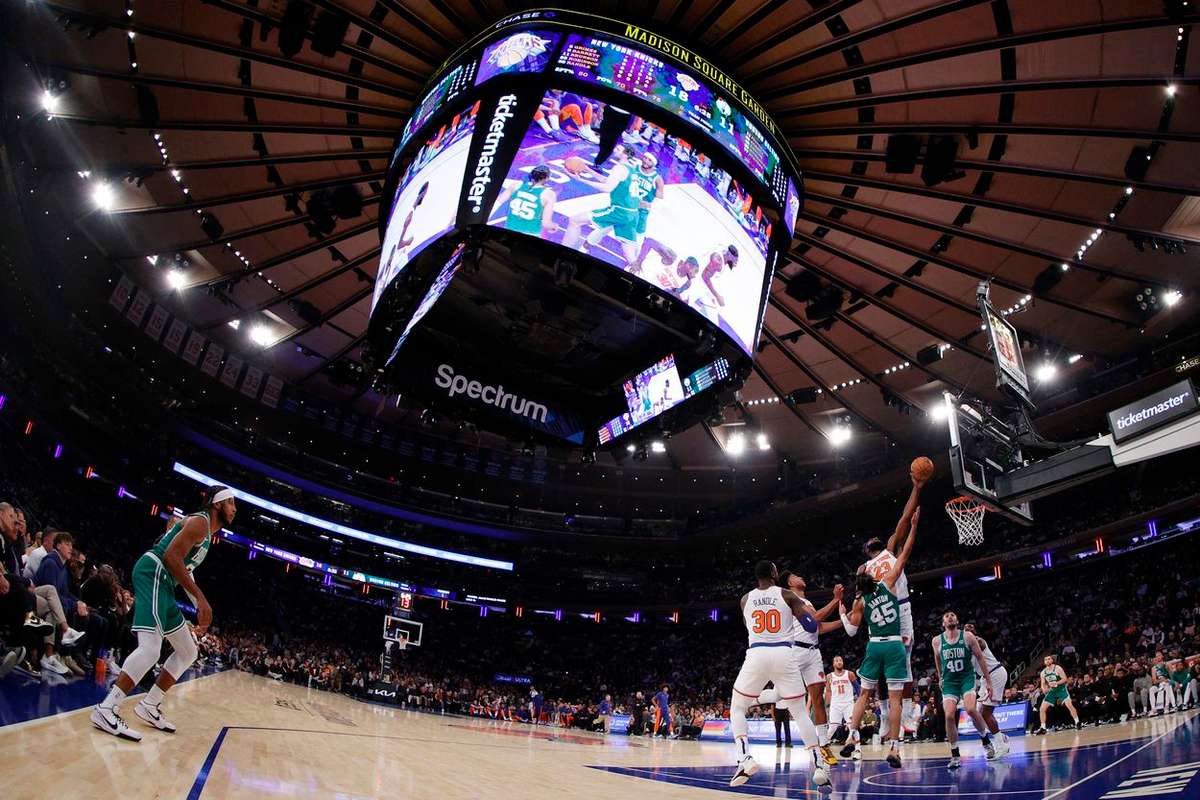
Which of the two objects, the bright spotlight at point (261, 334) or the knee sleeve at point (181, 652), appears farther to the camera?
the bright spotlight at point (261, 334)

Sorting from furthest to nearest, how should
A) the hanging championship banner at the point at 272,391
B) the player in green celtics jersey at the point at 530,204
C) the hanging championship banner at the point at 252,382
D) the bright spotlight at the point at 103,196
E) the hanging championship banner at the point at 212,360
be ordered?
the hanging championship banner at the point at 272,391 → the hanging championship banner at the point at 252,382 → the hanging championship banner at the point at 212,360 → the bright spotlight at the point at 103,196 → the player in green celtics jersey at the point at 530,204

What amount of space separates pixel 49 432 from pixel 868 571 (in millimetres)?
31698

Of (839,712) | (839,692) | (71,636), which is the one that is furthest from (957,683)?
(71,636)

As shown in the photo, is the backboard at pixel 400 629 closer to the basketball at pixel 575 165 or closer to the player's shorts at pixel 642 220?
the player's shorts at pixel 642 220

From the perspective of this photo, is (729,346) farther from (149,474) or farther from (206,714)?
(149,474)

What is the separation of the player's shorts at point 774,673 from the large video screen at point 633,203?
7.42m

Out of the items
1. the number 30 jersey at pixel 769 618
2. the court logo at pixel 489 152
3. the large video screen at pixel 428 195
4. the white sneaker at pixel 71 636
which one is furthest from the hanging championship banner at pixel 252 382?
the number 30 jersey at pixel 769 618

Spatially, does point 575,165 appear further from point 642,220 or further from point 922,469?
point 922,469

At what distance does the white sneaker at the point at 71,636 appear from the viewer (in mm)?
9521

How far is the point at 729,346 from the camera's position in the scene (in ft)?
47.5

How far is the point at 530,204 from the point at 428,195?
2.35 metres

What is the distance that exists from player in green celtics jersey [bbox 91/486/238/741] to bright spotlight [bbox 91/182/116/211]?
17495mm

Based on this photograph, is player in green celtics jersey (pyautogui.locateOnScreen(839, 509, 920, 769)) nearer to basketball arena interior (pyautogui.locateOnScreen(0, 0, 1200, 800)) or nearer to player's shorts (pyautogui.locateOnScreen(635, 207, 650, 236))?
basketball arena interior (pyautogui.locateOnScreen(0, 0, 1200, 800))

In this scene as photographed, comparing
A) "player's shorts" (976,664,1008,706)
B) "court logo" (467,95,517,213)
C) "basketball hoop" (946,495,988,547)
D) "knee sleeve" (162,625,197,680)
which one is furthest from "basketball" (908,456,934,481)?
"basketball hoop" (946,495,988,547)
